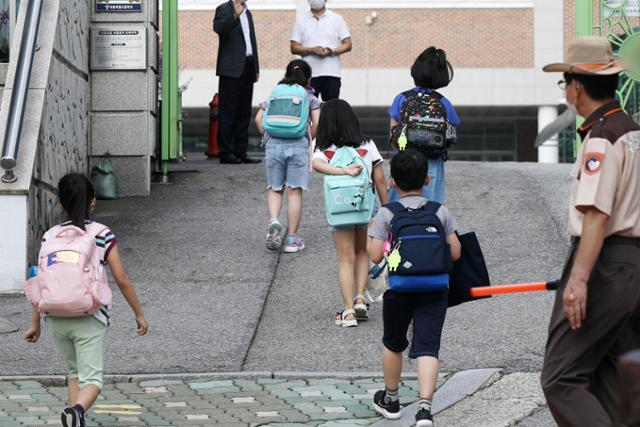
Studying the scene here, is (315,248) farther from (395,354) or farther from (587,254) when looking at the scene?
(587,254)

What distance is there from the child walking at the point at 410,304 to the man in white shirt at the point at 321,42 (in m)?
7.65

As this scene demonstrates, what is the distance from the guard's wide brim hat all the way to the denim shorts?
6017mm

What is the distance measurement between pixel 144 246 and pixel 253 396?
454 cm

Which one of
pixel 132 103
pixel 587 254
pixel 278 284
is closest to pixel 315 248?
pixel 278 284

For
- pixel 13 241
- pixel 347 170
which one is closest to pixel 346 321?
pixel 347 170

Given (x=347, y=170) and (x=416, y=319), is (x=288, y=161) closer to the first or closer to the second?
(x=347, y=170)

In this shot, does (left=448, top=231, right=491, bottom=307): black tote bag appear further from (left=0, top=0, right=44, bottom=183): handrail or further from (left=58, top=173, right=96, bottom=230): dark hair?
(left=0, top=0, right=44, bottom=183): handrail

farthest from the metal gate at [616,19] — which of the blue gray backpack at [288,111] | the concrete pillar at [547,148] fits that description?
the concrete pillar at [547,148]

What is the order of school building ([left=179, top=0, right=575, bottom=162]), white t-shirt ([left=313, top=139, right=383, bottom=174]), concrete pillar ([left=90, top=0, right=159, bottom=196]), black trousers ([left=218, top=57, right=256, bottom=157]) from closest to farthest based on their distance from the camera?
1. white t-shirt ([left=313, top=139, right=383, bottom=174])
2. concrete pillar ([left=90, top=0, right=159, bottom=196])
3. black trousers ([left=218, top=57, right=256, bottom=157])
4. school building ([left=179, top=0, right=575, bottom=162])

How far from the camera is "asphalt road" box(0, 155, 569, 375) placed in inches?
350

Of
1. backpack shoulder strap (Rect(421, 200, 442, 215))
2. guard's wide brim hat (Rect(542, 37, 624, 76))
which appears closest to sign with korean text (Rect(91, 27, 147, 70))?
backpack shoulder strap (Rect(421, 200, 442, 215))

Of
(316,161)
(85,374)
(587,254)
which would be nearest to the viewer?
(587,254)

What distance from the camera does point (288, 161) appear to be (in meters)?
11.9

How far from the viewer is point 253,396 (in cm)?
800
